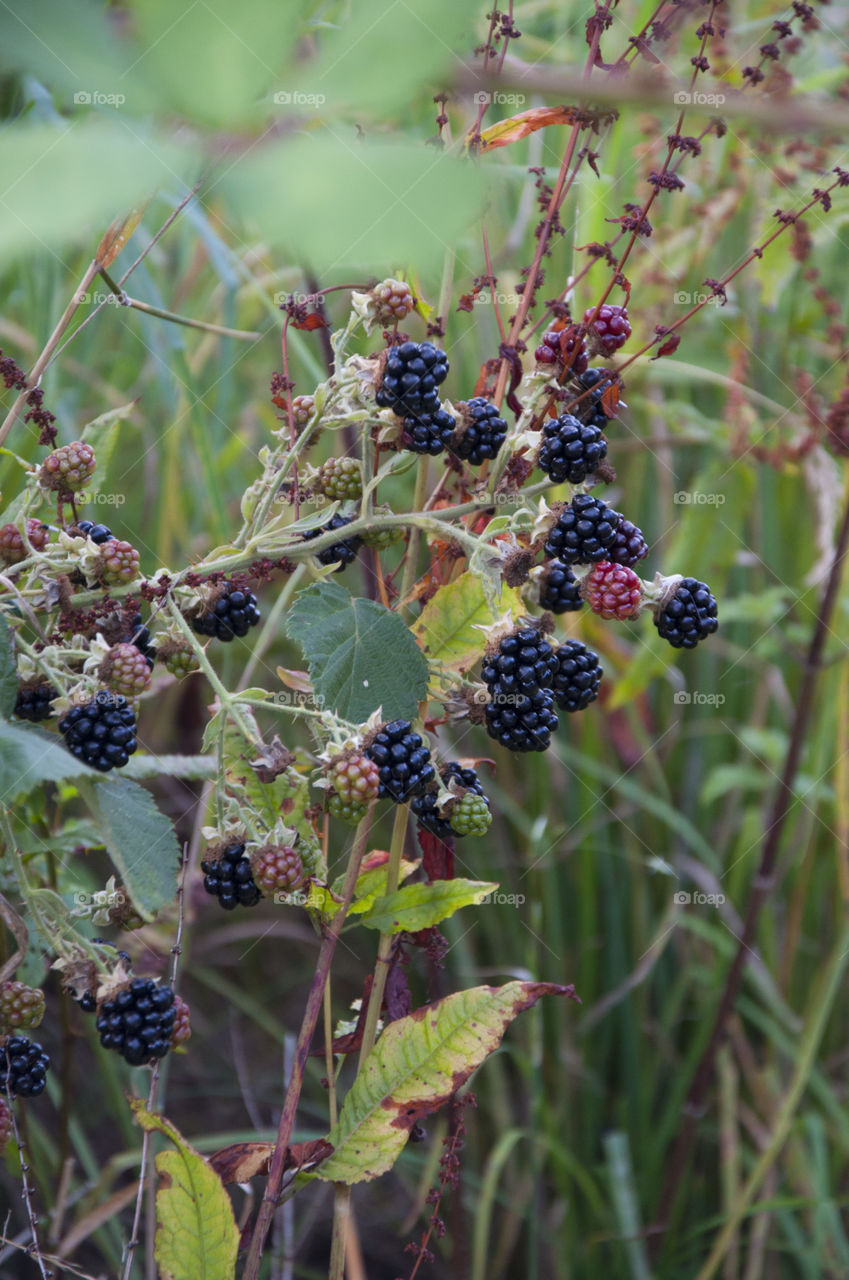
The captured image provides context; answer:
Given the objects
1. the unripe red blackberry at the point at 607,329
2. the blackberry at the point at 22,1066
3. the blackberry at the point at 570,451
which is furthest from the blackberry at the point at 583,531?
the blackberry at the point at 22,1066

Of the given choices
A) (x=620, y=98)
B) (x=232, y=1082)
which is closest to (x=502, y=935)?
(x=232, y=1082)

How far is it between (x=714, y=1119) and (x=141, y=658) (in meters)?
1.35

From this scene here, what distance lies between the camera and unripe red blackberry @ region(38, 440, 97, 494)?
64 centimetres

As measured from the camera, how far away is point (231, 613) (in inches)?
25.7

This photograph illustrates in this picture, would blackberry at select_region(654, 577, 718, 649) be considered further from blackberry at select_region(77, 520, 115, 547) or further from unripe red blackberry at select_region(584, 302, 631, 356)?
blackberry at select_region(77, 520, 115, 547)

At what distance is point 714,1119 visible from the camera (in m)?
1.54

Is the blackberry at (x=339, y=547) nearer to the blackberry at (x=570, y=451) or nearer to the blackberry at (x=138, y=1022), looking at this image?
the blackberry at (x=570, y=451)

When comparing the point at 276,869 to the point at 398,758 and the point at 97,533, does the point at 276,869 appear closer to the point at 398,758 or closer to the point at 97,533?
the point at 398,758

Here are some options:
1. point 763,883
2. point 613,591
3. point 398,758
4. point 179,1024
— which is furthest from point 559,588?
point 763,883

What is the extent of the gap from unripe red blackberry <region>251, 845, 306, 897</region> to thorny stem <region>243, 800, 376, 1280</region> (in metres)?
0.07

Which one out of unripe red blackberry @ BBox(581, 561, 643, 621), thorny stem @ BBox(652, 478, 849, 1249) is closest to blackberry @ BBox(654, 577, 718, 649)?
unripe red blackberry @ BBox(581, 561, 643, 621)

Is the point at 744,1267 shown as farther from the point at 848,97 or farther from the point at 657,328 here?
the point at 848,97

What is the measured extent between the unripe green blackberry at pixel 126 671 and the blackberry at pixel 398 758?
0.44ft

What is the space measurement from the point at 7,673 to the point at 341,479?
0.23m
